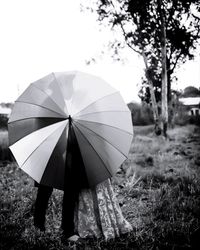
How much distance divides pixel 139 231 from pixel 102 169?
109 cm

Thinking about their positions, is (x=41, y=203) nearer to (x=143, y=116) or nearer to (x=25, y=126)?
(x=25, y=126)

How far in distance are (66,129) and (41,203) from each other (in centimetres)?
95

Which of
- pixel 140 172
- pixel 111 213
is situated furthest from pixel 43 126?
pixel 140 172

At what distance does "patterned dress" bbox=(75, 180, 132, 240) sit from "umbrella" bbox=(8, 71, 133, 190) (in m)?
0.52

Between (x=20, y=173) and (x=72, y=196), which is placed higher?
(x=72, y=196)

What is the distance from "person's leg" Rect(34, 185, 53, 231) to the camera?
3.21 metres

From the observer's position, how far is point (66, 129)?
2.91 m

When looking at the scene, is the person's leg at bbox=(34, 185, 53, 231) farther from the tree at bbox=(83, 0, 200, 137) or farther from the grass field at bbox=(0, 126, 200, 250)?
the tree at bbox=(83, 0, 200, 137)

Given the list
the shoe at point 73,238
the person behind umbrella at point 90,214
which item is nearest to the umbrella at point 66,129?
the person behind umbrella at point 90,214

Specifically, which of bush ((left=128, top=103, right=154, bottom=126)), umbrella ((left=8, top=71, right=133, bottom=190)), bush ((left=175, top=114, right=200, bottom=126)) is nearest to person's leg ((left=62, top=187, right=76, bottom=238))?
umbrella ((left=8, top=71, right=133, bottom=190))

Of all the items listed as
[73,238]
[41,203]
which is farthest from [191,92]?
[41,203]

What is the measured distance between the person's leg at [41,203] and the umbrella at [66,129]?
34 cm

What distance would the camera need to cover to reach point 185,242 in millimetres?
3363

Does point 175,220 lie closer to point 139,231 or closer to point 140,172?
point 139,231
